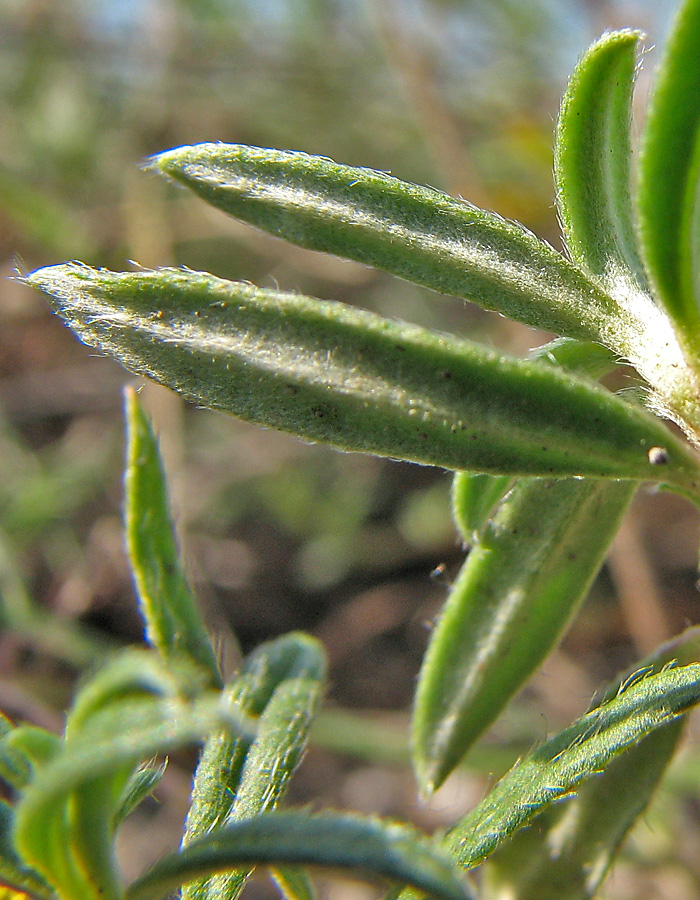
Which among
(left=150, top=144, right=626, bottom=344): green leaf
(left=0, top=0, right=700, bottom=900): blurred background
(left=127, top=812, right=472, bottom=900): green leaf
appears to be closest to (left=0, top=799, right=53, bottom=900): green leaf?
(left=127, top=812, right=472, bottom=900): green leaf

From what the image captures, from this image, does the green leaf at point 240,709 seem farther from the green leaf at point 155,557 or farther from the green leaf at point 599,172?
the green leaf at point 599,172

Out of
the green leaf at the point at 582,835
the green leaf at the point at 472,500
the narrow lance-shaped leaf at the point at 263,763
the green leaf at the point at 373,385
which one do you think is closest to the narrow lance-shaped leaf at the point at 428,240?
the green leaf at the point at 373,385

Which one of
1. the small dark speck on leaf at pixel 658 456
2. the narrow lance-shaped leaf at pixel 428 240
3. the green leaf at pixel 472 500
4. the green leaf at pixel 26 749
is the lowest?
the green leaf at pixel 26 749

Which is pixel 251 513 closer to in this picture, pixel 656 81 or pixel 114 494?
pixel 114 494

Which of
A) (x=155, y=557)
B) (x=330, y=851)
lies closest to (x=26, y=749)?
(x=330, y=851)

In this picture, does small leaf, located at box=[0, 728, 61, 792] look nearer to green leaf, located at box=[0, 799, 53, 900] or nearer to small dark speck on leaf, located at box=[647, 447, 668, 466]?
green leaf, located at box=[0, 799, 53, 900]

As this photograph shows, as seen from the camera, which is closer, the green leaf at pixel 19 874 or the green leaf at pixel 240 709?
the green leaf at pixel 19 874

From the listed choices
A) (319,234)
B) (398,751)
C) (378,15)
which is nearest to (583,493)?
(319,234)
